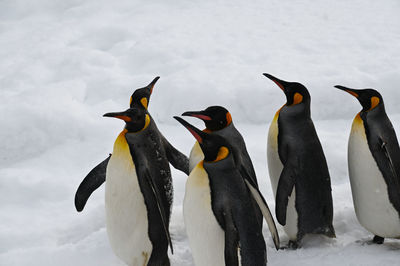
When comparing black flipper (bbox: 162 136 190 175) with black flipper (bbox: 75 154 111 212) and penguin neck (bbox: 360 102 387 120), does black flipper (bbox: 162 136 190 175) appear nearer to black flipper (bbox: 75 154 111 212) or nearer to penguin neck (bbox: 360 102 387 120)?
black flipper (bbox: 75 154 111 212)

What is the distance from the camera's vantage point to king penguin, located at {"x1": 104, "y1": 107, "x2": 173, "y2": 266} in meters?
2.24

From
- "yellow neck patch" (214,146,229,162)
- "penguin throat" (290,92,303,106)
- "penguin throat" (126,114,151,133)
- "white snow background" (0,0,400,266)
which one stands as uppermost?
"penguin throat" (290,92,303,106)

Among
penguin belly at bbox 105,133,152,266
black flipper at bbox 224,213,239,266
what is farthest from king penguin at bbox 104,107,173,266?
black flipper at bbox 224,213,239,266

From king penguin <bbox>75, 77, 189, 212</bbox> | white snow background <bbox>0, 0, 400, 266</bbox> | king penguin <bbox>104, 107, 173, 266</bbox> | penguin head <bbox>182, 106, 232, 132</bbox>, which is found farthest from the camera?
white snow background <bbox>0, 0, 400, 266</bbox>

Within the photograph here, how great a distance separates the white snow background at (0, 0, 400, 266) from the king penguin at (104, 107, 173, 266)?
0.26m

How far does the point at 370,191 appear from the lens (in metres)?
2.49

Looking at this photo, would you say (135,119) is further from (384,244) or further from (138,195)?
(384,244)

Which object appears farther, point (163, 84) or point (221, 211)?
point (163, 84)

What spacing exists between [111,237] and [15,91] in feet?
11.7

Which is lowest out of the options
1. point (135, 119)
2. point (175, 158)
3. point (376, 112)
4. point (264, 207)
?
point (175, 158)

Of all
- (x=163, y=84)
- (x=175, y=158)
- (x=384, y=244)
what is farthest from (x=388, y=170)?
(x=163, y=84)

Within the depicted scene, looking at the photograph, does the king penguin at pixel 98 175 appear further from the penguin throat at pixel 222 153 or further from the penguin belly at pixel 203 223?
the penguin throat at pixel 222 153

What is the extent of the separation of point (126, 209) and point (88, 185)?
41 cm

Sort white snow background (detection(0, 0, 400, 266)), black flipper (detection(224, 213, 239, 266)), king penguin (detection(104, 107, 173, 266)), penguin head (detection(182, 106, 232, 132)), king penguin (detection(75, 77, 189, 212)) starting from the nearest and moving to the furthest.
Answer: black flipper (detection(224, 213, 239, 266)) → king penguin (detection(104, 107, 173, 266)) → penguin head (detection(182, 106, 232, 132)) → king penguin (detection(75, 77, 189, 212)) → white snow background (detection(0, 0, 400, 266))
